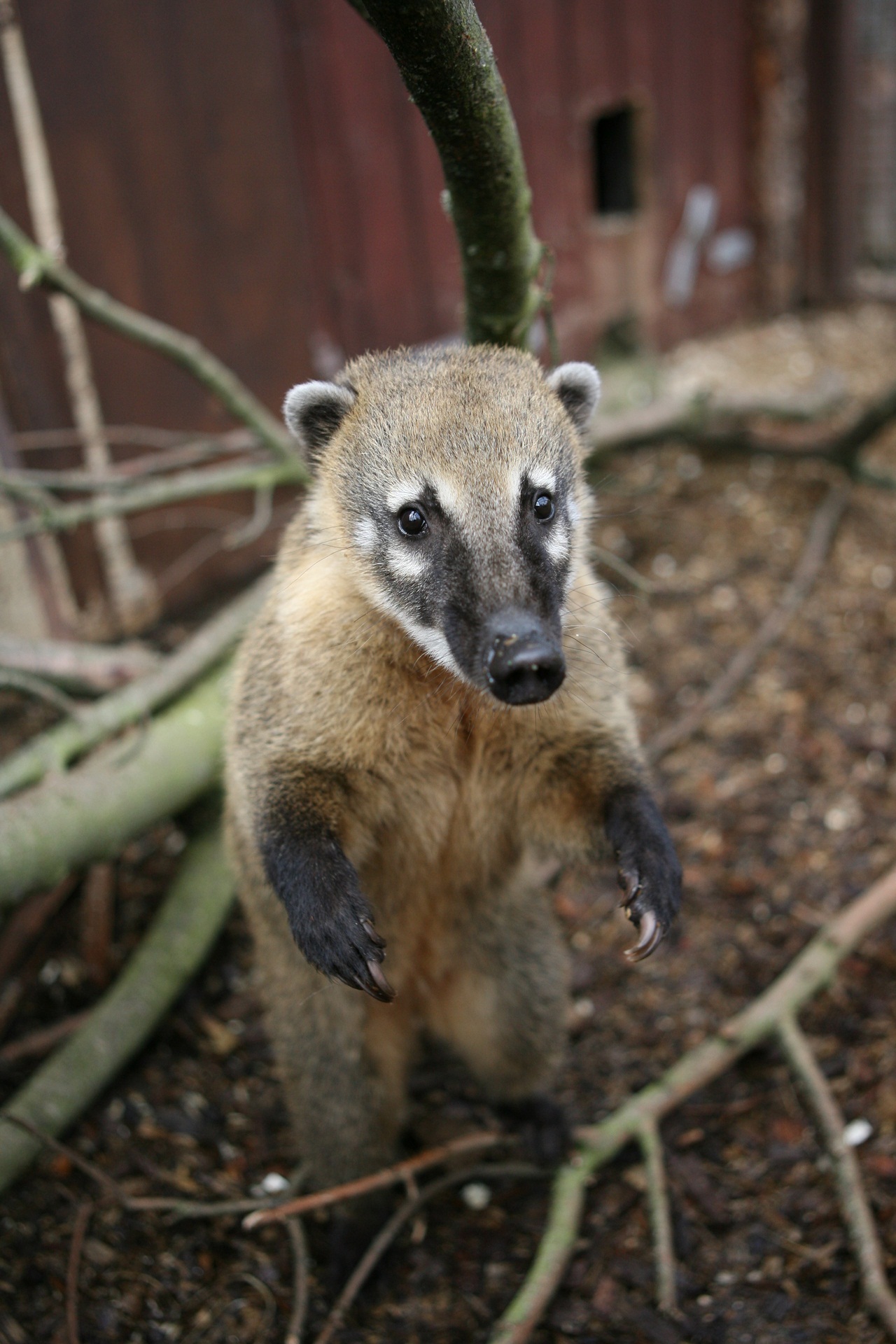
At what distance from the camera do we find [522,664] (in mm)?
2230

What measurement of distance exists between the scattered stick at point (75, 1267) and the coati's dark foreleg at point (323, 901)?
129cm

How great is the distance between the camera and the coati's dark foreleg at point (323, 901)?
8.21ft

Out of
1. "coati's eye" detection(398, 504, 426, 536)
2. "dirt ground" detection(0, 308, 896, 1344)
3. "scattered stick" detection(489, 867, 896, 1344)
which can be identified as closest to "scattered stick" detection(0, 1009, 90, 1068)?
"dirt ground" detection(0, 308, 896, 1344)

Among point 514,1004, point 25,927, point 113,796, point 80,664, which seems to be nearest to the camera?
point 514,1004

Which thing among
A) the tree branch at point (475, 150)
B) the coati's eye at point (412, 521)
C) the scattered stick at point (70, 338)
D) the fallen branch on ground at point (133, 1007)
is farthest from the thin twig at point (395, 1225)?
the scattered stick at point (70, 338)

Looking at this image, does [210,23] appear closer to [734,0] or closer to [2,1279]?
[734,0]

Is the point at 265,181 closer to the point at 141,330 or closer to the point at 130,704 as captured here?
the point at 141,330

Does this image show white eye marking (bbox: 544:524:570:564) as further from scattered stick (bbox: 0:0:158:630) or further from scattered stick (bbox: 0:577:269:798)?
scattered stick (bbox: 0:0:158:630)

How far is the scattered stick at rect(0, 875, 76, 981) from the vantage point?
12.9 feet

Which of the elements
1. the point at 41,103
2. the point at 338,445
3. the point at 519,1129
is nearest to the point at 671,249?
the point at 41,103

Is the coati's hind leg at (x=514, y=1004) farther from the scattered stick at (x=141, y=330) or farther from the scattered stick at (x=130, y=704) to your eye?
the scattered stick at (x=141, y=330)

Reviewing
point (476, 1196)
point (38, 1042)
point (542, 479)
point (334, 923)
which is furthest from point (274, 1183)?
point (542, 479)

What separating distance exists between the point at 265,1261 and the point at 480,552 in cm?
232

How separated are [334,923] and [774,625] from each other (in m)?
3.57
